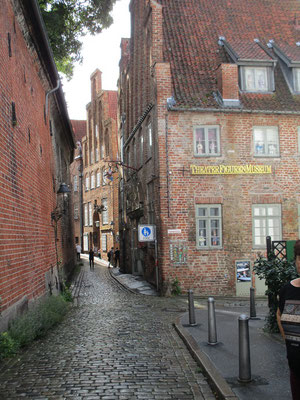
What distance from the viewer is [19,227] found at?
905 cm

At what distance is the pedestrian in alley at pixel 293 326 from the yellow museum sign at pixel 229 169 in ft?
46.9

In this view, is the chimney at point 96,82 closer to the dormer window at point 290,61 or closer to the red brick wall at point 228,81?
the dormer window at point 290,61

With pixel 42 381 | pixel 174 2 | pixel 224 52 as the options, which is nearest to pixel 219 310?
pixel 42 381

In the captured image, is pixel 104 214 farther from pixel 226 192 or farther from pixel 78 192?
pixel 226 192

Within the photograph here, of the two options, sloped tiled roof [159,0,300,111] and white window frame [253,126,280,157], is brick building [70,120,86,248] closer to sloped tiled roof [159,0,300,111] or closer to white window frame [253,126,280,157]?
sloped tiled roof [159,0,300,111]

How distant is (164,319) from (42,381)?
6157mm

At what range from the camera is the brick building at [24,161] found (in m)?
8.09

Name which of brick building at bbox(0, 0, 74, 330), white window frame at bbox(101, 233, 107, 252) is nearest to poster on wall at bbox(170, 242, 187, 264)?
brick building at bbox(0, 0, 74, 330)

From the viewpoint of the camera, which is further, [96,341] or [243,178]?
[243,178]

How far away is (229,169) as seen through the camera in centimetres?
1852

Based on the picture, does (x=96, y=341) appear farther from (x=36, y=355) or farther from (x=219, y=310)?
(x=219, y=310)

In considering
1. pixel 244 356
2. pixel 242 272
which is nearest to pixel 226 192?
pixel 242 272

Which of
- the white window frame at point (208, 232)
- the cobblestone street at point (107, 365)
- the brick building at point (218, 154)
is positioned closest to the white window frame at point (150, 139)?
the brick building at point (218, 154)

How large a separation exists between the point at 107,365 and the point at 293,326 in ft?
12.7
